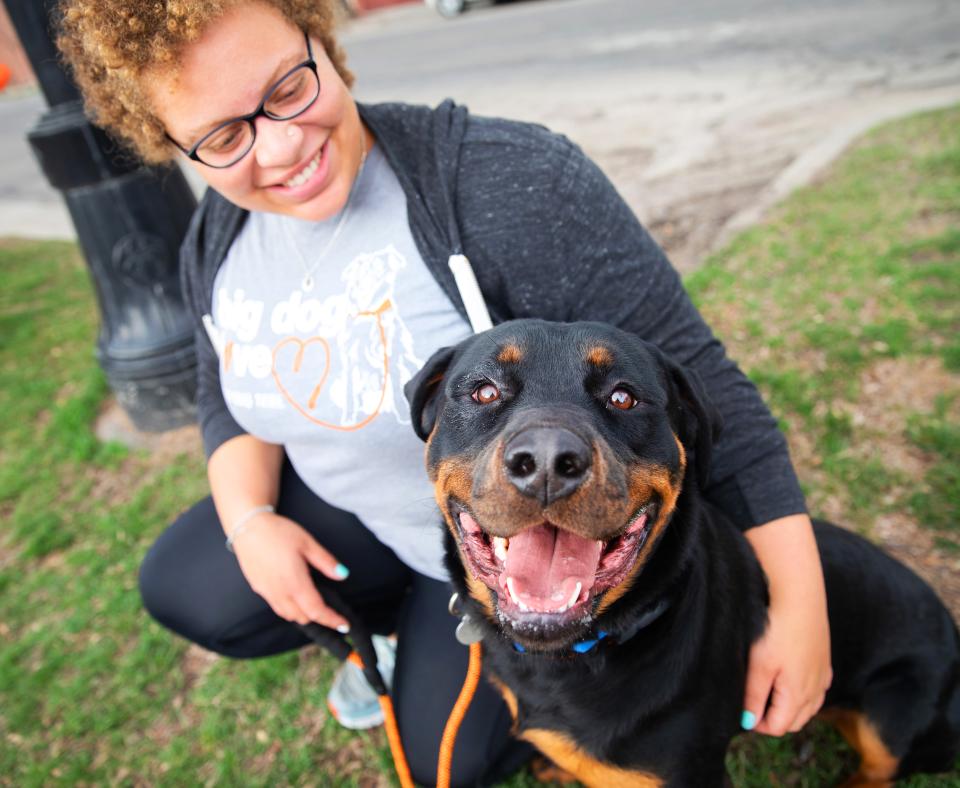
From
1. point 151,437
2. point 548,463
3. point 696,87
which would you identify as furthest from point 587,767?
point 696,87

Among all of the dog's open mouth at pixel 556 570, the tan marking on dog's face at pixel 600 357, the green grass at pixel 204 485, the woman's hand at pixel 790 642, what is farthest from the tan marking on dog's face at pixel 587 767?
the tan marking on dog's face at pixel 600 357

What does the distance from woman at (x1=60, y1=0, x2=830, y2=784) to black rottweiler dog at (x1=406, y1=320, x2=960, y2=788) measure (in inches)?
5.9

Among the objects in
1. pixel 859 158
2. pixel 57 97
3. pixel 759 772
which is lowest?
pixel 759 772

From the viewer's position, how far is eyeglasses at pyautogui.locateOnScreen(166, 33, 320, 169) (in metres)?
1.80

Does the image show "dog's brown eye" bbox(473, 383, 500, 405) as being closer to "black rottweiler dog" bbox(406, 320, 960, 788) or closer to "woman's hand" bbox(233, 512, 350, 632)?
"black rottweiler dog" bbox(406, 320, 960, 788)

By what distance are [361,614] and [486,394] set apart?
1.22 m

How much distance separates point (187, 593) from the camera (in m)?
2.38

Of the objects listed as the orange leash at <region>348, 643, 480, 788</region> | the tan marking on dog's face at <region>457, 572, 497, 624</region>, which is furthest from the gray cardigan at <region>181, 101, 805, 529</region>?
the orange leash at <region>348, 643, 480, 788</region>

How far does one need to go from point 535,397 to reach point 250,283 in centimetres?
104

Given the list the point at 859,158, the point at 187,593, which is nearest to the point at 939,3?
the point at 859,158

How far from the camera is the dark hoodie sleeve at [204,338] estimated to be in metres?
2.33

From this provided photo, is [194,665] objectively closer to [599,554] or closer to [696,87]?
[599,554]

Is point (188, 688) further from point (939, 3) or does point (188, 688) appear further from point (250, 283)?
point (939, 3)

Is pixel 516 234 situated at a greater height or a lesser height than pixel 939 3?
greater
